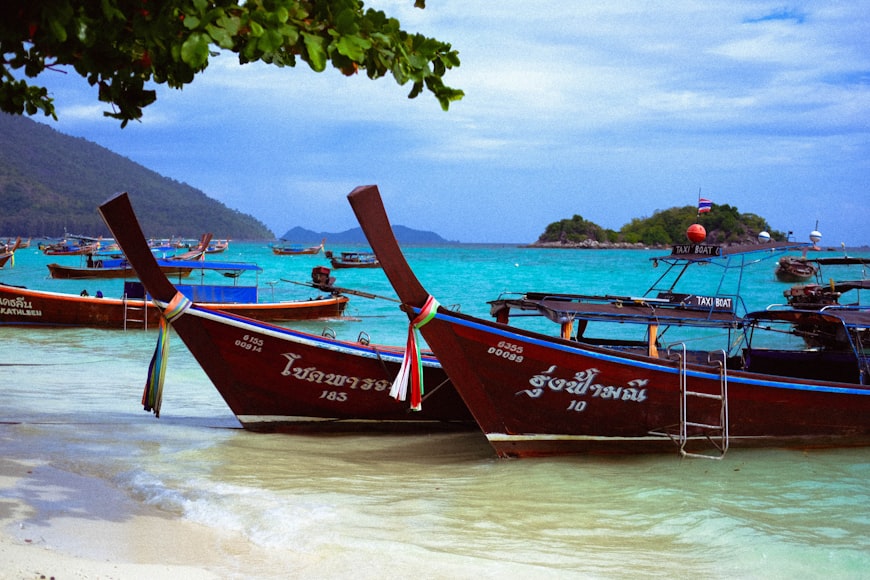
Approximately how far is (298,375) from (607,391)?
10.3 feet

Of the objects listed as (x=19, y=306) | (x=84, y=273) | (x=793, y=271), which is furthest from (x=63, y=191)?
(x=19, y=306)

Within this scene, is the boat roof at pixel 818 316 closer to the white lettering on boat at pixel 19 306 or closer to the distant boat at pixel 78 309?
the distant boat at pixel 78 309

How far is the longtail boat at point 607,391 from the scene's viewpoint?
729 cm

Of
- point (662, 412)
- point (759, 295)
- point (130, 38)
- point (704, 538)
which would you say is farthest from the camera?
point (759, 295)

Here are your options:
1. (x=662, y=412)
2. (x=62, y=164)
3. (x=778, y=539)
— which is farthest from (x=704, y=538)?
(x=62, y=164)

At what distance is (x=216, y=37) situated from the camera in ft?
10.0

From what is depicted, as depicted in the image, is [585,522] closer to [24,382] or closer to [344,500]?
[344,500]

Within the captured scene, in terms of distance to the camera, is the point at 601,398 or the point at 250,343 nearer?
the point at 601,398

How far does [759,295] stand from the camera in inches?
1757

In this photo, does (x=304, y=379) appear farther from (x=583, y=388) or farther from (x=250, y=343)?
(x=583, y=388)

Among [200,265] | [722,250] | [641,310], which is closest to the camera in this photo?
[641,310]

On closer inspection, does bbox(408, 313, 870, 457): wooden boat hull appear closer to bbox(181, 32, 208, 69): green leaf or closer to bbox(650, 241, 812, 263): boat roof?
bbox(650, 241, 812, 263): boat roof

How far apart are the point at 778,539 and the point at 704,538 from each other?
572mm

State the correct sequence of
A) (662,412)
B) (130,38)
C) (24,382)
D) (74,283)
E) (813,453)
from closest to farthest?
1. (130,38)
2. (662,412)
3. (813,453)
4. (24,382)
5. (74,283)
